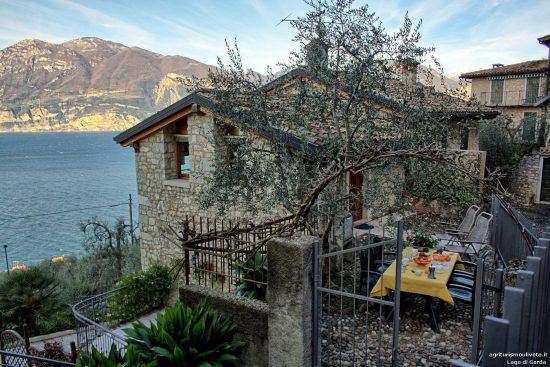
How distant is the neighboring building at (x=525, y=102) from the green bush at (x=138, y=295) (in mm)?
17045

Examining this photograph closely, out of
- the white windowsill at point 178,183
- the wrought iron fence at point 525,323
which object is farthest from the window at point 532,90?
the wrought iron fence at point 525,323

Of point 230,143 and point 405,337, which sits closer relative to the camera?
point 405,337

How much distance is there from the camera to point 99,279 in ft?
55.4

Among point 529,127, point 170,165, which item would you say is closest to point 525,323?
point 170,165

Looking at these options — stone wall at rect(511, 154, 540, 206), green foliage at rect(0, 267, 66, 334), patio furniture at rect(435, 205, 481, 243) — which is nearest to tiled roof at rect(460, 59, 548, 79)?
stone wall at rect(511, 154, 540, 206)

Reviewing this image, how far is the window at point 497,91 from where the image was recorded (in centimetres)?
2798

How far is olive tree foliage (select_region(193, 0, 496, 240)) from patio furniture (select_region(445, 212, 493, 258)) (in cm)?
311

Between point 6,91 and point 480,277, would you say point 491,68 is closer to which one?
point 480,277

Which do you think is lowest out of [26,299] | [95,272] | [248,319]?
[95,272]

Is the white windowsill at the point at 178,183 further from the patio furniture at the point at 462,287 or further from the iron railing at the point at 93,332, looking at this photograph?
the patio furniture at the point at 462,287

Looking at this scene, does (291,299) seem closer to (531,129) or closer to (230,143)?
(230,143)

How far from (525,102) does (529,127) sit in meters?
3.61

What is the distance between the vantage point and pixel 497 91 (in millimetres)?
28219

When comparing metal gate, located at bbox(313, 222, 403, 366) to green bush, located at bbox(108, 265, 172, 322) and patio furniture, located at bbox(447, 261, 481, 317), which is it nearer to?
patio furniture, located at bbox(447, 261, 481, 317)
